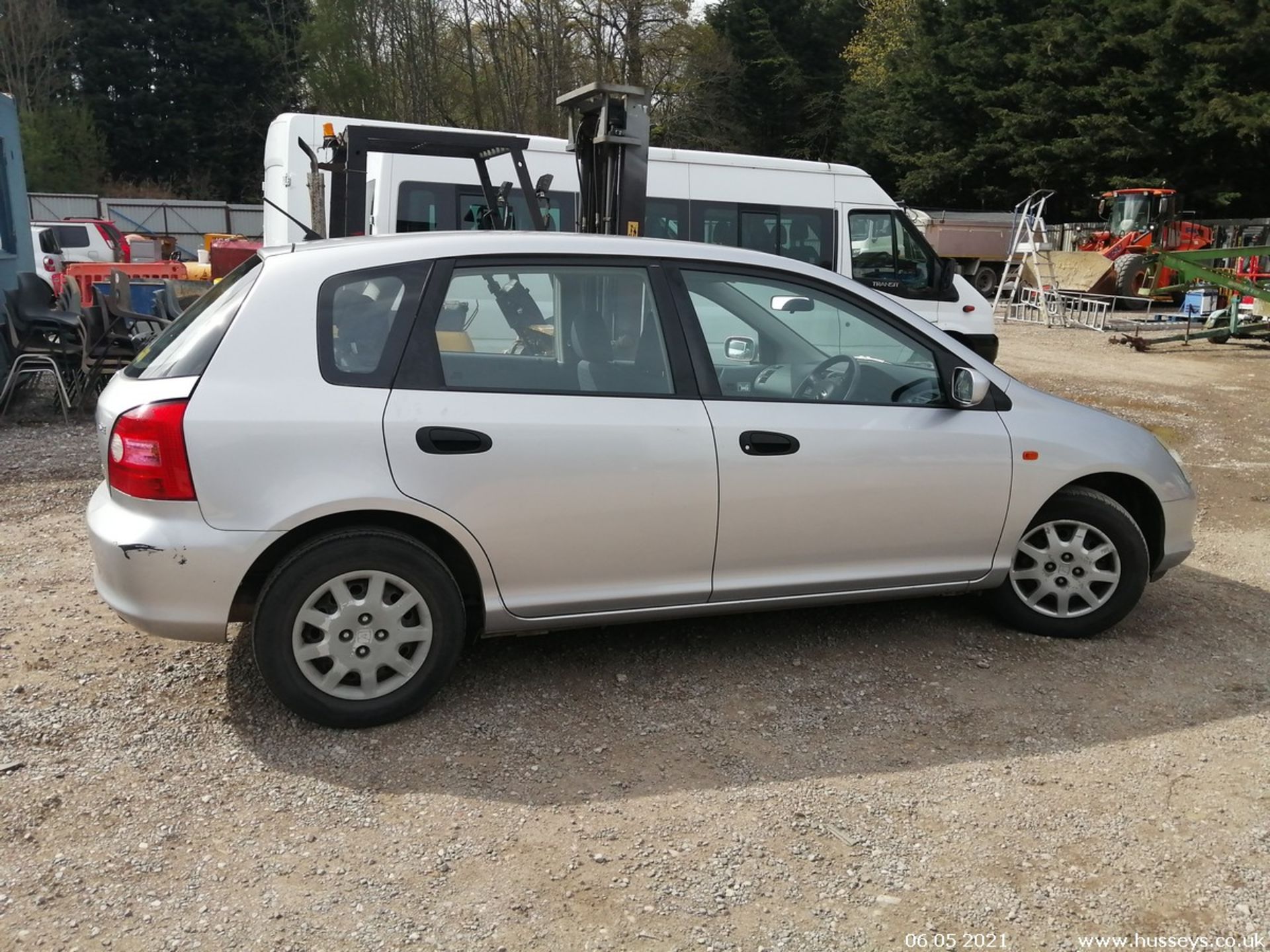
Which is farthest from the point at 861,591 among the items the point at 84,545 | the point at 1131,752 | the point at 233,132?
the point at 233,132

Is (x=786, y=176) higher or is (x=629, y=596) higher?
(x=786, y=176)

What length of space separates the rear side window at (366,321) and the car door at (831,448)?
103 cm

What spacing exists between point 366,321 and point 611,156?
410 centimetres

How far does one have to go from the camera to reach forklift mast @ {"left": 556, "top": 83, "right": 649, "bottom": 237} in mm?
6977

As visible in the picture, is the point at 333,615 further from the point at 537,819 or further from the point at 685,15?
the point at 685,15

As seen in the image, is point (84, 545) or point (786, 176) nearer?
point (84, 545)

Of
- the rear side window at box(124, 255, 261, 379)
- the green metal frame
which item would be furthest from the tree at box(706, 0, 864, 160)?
the rear side window at box(124, 255, 261, 379)

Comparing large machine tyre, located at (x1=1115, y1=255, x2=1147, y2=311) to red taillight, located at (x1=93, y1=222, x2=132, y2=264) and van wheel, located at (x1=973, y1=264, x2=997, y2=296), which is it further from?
red taillight, located at (x1=93, y1=222, x2=132, y2=264)

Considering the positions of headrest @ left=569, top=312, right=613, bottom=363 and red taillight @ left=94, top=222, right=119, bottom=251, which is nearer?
headrest @ left=569, top=312, right=613, bottom=363

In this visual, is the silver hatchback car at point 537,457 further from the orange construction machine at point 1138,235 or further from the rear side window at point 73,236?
the orange construction machine at point 1138,235

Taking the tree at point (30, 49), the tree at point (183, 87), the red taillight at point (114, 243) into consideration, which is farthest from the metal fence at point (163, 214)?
the tree at point (183, 87)

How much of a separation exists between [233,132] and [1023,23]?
32.7 m

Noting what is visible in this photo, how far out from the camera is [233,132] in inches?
1789

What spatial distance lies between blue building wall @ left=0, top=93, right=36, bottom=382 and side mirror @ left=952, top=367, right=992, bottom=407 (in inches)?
378
